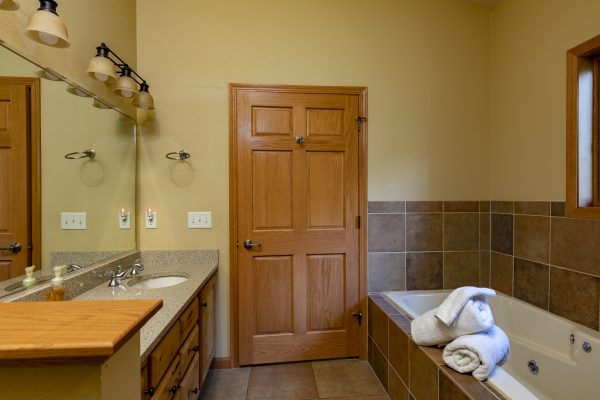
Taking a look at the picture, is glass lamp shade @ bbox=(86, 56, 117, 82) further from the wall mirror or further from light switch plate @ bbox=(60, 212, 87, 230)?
light switch plate @ bbox=(60, 212, 87, 230)

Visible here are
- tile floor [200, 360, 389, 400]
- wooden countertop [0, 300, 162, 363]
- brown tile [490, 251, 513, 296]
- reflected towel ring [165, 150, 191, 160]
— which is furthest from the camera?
brown tile [490, 251, 513, 296]

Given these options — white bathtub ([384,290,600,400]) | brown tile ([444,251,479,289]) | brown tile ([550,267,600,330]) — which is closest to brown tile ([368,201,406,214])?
brown tile ([444,251,479,289])

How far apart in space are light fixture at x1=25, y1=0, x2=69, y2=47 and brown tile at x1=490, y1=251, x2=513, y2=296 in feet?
9.72

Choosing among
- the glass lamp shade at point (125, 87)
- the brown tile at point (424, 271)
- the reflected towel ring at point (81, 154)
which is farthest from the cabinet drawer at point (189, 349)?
the brown tile at point (424, 271)

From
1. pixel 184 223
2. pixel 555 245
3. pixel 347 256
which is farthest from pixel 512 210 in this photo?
pixel 184 223

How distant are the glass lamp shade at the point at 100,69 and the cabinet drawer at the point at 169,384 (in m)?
1.44

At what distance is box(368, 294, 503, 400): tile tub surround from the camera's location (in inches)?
44.6

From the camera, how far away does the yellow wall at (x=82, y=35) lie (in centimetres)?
110

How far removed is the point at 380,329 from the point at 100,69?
7.51ft

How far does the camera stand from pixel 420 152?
221 centimetres

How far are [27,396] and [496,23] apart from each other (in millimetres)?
3240

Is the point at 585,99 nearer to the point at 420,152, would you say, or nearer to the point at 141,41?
the point at 420,152

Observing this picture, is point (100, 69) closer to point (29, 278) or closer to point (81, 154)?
point (81, 154)

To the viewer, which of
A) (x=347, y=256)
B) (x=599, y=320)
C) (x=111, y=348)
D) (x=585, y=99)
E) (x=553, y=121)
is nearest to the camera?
(x=111, y=348)
